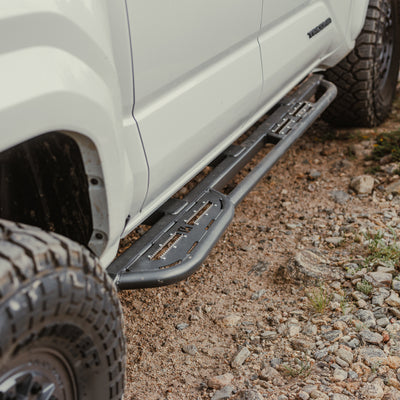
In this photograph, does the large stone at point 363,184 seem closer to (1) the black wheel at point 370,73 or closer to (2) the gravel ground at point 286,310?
(2) the gravel ground at point 286,310

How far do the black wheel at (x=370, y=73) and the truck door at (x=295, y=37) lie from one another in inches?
15.9

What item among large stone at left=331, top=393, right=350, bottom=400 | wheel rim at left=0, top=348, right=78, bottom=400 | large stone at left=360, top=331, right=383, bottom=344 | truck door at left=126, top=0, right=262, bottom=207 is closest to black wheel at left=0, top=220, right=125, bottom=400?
wheel rim at left=0, top=348, right=78, bottom=400

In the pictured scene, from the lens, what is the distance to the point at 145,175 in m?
1.71

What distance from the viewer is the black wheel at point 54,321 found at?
1120 millimetres

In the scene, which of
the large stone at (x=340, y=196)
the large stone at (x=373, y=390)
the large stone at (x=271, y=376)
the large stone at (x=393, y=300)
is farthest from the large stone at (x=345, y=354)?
the large stone at (x=340, y=196)

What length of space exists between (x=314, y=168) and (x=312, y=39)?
1.00 meters

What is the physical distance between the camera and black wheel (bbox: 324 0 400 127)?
11.7 feet

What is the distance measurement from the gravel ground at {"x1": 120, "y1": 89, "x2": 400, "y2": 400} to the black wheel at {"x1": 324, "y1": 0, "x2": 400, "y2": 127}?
0.70 meters

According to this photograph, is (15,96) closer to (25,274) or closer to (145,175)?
(25,274)

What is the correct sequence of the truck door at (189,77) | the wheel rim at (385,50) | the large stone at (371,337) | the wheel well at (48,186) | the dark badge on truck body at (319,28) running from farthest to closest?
1. the wheel rim at (385,50)
2. the dark badge on truck body at (319,28)
3. the large stone at (371,337)
4. the truck door at (189,77)
5. the wheel well at (48,186)

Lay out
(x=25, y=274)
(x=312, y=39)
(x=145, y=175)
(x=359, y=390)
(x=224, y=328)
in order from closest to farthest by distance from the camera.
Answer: (x=25, y=274) → (x=145, y=175) → (x=359, y=390) → (x=224, y=328) → (x=312, y=39)

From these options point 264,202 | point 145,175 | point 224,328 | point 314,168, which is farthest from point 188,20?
point 314,168

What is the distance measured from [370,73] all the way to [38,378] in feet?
10.1

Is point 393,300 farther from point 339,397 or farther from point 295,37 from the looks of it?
point 295,37
